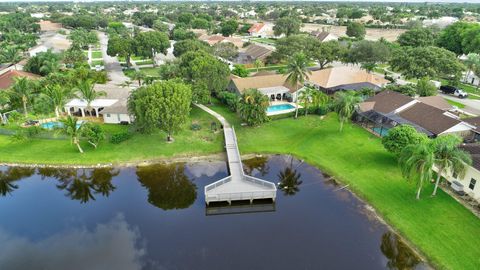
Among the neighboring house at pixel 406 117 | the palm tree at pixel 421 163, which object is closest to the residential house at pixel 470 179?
the palm tree at pixel 421 163

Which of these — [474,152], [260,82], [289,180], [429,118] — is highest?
[474,152]

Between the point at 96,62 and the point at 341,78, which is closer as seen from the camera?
the point at 341,78

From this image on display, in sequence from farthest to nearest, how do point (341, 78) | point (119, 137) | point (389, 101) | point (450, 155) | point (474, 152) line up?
point (341, 78), point (389, 101), point (119, 137), point (474, 152), point (450, 155)

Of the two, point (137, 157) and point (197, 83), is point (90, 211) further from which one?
point (197, 83)

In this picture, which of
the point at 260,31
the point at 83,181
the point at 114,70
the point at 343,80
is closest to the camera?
the point at 83,181

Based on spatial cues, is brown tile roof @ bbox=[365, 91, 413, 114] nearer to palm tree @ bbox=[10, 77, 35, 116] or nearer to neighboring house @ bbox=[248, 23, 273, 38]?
palm tree @ bbox=[10, 77, 35, 116]

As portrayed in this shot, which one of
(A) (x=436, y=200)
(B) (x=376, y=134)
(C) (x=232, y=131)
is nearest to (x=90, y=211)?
(C) (x=232, y=131)

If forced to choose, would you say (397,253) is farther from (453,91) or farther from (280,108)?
(453,91)

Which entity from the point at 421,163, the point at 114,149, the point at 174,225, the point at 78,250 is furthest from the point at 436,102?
the point at 78,250
